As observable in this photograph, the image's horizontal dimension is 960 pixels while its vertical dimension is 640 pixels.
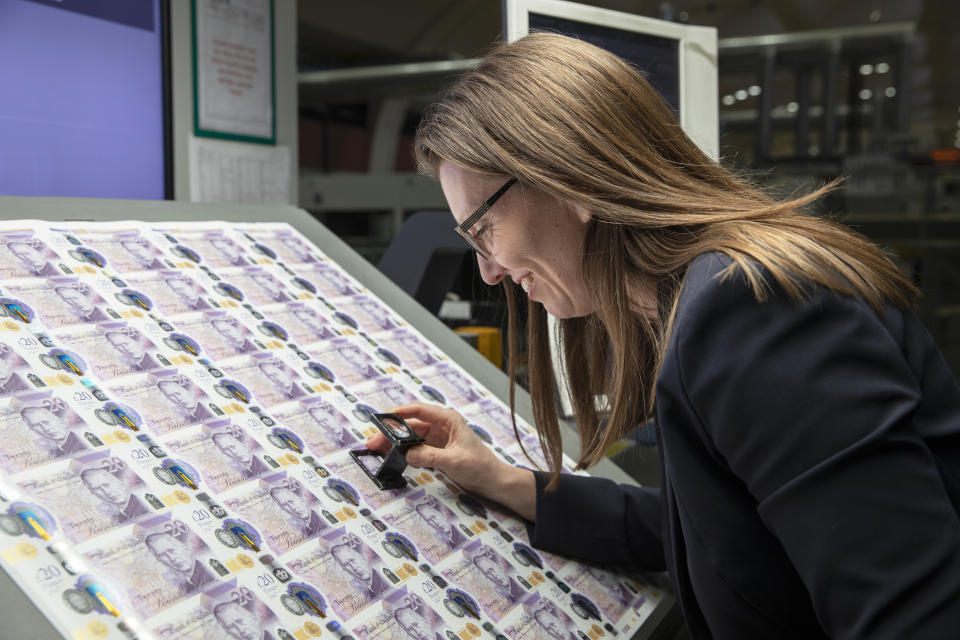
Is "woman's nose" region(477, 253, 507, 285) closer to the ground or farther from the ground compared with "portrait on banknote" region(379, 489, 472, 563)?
farther from the ground

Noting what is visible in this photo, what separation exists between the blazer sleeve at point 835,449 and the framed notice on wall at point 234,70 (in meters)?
1.49

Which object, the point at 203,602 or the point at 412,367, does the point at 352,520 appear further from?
the point at 412,367

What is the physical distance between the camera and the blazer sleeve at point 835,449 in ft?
2.24

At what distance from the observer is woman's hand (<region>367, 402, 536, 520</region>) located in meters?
1.15

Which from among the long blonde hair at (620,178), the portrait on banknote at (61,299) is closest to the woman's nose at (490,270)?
the long blonde hair at (620,178)

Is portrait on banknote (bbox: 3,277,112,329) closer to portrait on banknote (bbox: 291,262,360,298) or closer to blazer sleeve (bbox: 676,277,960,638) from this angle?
portrait on banknote (bbox: 291,262,360,298)

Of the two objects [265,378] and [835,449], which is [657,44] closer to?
[265,378]

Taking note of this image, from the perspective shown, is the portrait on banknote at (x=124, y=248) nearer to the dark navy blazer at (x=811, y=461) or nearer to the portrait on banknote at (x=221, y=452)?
the portrait on banknote at (x=221, y=452)

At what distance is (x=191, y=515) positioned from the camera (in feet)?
2.83

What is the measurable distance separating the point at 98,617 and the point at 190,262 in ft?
2.07

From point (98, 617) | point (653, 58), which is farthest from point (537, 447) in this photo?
point (653, 58)

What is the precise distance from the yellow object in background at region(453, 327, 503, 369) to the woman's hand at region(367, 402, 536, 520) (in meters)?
0.65

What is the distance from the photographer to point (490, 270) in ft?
3.78

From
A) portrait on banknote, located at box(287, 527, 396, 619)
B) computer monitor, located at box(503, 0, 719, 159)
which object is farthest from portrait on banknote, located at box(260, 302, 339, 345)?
computer monitor, located at box(503, 0, 719, 159)
